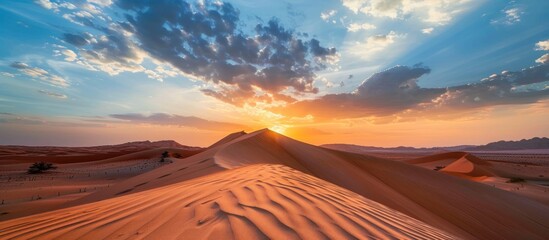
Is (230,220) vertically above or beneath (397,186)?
above

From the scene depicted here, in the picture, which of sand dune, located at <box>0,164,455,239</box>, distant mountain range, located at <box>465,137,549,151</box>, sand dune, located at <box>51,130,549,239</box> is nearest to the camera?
sand dune, located at <box>0,164,455,239</box>

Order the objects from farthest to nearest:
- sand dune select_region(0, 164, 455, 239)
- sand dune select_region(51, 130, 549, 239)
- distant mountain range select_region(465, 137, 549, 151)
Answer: distant mountain range select_region(465, 137, 549, 151)
sand dune select_region(51, 130, 549, 239)
sand dune select_region(0, 164, 455, 239)

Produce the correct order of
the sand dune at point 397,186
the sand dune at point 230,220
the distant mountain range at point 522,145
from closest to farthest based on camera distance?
the sand dune at point 230,220 → the sand dune at point 397,186 → the distant mountain range at point 522,145

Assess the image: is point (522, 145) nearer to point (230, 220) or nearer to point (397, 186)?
point (397, 186)

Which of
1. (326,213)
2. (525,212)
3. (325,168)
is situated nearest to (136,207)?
(326,213)

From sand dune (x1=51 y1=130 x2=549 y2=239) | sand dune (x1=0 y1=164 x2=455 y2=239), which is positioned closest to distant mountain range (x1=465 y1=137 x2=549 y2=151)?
sand dune (x1=51 y1=130 x2=549 y2=239)

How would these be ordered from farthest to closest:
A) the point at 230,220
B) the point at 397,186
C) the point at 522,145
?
the point at 522,145, the point at 397,186, the point at 230,220

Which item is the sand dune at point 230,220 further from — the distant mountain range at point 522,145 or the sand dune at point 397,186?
the distant mountain range at point 522,145

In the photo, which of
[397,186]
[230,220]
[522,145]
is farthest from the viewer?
[522,145]

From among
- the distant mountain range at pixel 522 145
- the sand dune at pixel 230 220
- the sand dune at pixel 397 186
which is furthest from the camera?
the distant mountain range at pixel 522 145

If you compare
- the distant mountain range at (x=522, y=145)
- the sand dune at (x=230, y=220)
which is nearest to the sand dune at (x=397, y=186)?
the sand dune at (x=230, y=220)

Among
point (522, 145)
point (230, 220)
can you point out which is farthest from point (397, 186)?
point (522, 145)

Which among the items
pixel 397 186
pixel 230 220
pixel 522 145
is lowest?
pixel 397 186

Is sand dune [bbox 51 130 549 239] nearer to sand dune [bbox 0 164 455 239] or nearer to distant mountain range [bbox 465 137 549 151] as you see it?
sand dune [bbox 0 164 455 239]
